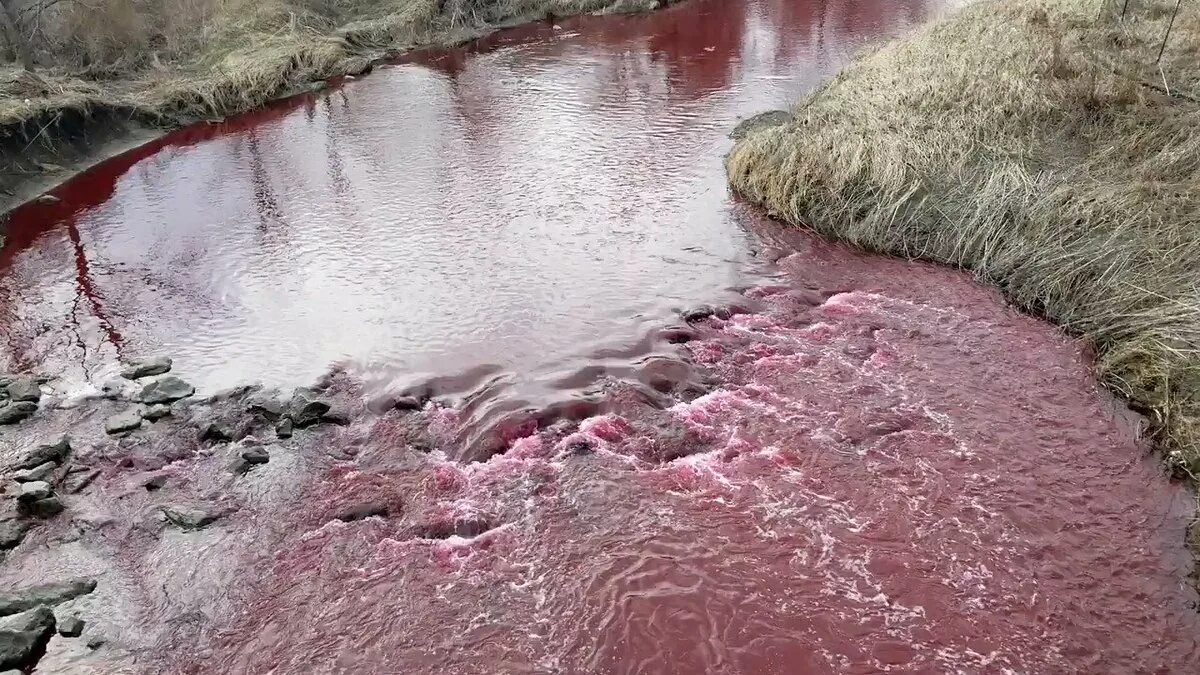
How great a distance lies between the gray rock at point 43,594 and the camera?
613cm

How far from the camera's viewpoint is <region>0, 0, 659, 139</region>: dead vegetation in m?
15.1

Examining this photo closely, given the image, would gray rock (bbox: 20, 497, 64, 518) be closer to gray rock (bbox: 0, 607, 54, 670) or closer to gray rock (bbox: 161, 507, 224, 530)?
gray rock (bbox: 161, 507, 224, 530)

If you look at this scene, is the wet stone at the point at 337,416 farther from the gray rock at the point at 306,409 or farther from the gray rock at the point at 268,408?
the gray rock at the point at 268,408

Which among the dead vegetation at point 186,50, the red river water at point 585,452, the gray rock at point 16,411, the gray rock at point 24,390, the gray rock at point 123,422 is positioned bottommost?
the red river water at point 585,452

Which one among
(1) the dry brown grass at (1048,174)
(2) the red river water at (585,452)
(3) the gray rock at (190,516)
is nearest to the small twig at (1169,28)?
(1) the dry brown grass at (1048,174)

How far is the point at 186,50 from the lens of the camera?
60.9 feet

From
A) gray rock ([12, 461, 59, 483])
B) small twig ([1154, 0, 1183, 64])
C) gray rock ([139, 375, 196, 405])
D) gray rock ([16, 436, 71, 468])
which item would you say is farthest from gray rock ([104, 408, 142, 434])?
small twig ([1154, 0, 1183, 64])

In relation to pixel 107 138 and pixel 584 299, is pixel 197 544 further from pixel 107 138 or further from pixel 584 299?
pixel 107 138

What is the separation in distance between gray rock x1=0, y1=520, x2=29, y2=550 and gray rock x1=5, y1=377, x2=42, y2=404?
1966 mm

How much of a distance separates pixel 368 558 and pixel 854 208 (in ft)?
25.4

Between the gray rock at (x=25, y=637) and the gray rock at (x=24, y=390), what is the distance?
10.7ft

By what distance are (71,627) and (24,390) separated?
3.65 meters

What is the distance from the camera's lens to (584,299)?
1023 centimetres

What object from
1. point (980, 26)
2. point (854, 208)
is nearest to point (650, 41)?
point (980, 26)
